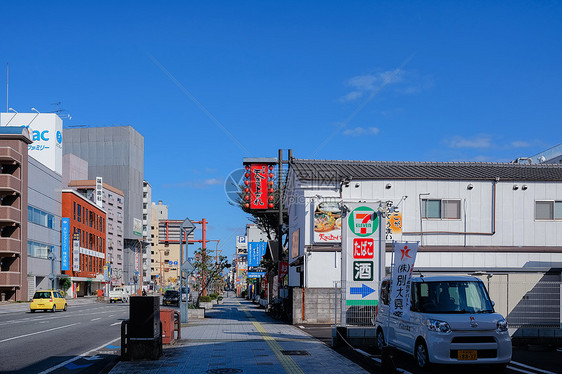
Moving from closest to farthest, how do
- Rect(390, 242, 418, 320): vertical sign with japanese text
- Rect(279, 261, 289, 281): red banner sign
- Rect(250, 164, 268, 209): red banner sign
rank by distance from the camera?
Rect(390, 242, 418, 320): vertical sign with japanese text
Rect(250, 164, 268, 209): red banner sign
Rect(279, 261, 289, 281): red banner sign

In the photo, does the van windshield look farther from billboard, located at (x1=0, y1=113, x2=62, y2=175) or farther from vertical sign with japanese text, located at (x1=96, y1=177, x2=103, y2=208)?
vertical sign with japanese text, located at (x1=96, y1=177, x2=103, y2=208)

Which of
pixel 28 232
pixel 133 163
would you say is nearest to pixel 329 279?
pixel 28 232

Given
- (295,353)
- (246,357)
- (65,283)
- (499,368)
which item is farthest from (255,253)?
(499,368)

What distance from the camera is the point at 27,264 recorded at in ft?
218

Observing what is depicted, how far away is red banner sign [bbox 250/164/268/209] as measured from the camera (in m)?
31.5

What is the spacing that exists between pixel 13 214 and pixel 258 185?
40520 mm

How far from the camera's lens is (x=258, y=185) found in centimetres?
3180

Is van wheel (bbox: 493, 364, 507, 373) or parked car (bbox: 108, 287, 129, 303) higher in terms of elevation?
van wheel (bbox: 493, 364, 507, 373)

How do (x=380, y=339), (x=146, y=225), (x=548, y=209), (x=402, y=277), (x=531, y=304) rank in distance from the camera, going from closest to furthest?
(x=402, y=277) < (x=380, y=339) < (x=531, y=304) < (x=548, y=209) < (x=146, y=225)

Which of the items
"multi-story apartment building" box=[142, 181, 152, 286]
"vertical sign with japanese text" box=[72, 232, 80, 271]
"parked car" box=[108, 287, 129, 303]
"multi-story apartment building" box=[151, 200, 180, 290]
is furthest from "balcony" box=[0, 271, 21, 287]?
"multi-story apartment building" box=[151, 200, 180, 290]

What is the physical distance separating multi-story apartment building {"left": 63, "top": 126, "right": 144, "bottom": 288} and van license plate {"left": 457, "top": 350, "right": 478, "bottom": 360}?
12757 centimetres

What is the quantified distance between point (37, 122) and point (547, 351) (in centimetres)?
7743

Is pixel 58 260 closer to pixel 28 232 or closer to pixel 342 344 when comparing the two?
pixel 28 232

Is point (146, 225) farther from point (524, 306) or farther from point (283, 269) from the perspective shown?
point (524, 306)
